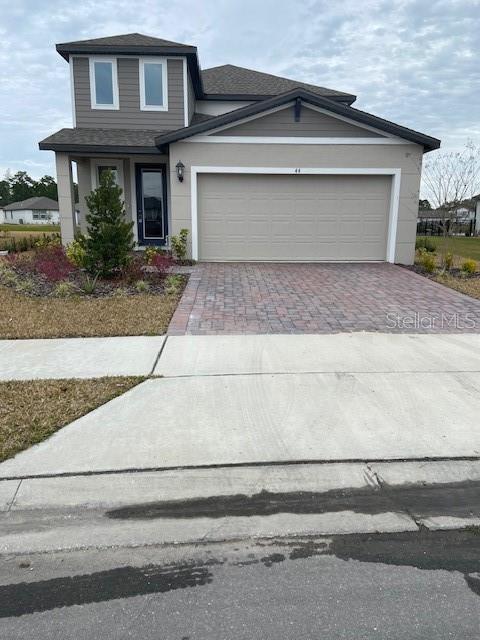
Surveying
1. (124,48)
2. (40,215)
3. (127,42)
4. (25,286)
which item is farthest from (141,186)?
(40,215)

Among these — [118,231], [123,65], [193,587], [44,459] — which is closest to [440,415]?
[193,587]

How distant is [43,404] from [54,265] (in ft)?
25.6

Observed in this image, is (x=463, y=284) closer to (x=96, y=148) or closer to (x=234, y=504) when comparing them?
(x=234, y=504)

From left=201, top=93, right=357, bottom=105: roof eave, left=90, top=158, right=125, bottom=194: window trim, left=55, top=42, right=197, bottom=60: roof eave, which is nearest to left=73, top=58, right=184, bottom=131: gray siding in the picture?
left=55, top=42, right=197, bottom=60: roof eave

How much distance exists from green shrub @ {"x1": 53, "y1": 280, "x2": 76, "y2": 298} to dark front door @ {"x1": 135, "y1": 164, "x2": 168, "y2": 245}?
7.02 metres

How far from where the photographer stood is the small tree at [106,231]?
10727mm

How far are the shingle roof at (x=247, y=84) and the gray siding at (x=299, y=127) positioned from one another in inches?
196

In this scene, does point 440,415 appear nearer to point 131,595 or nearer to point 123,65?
point 131,595

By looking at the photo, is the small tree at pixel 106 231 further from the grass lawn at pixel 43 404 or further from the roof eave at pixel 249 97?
the roof eave at pixel 249 97

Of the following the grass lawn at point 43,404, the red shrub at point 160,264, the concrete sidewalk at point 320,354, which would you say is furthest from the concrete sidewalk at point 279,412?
the red shrub at point 160,264

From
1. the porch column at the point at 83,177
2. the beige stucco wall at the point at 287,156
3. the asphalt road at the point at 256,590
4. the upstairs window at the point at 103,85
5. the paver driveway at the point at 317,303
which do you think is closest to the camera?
the asphalt road at the point at 256,590

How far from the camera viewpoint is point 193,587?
258cm

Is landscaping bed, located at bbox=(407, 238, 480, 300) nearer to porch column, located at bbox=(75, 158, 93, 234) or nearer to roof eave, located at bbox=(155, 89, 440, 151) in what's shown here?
roof eave, located at bbox=(155, 89, 440, 151)

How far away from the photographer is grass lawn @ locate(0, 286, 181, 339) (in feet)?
23.7
